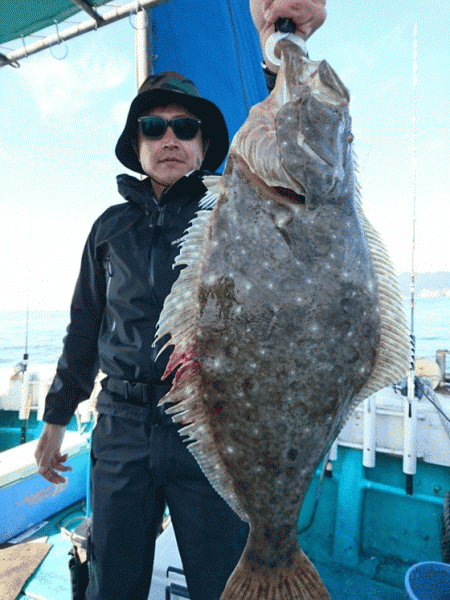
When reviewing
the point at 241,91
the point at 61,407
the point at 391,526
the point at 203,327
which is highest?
the point at 241,91

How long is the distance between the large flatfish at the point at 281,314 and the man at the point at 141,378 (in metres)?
0.48

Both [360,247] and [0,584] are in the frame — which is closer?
[360,247]

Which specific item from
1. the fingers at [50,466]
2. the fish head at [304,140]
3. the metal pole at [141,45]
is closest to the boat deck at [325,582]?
the fingers at [50,466]

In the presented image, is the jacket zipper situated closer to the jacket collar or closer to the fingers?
the jacket collar

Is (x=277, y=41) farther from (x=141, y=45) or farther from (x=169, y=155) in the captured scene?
(x=141, y=45)

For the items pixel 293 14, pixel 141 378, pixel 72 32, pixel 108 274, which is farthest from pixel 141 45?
→ pixel 141 378

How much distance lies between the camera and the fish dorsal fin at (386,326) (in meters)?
1.38

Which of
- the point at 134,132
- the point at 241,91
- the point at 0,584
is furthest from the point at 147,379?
the point at 0,584

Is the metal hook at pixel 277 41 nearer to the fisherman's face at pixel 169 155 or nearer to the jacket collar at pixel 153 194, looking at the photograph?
the jacket collar at pixel 153 194

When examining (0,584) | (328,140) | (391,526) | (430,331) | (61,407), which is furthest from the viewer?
(430,331)

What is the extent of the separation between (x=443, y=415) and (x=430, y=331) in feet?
132

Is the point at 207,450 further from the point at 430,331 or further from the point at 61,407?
the point at 430,331

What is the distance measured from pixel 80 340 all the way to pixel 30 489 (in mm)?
3629

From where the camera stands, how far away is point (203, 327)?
4.34 feet
